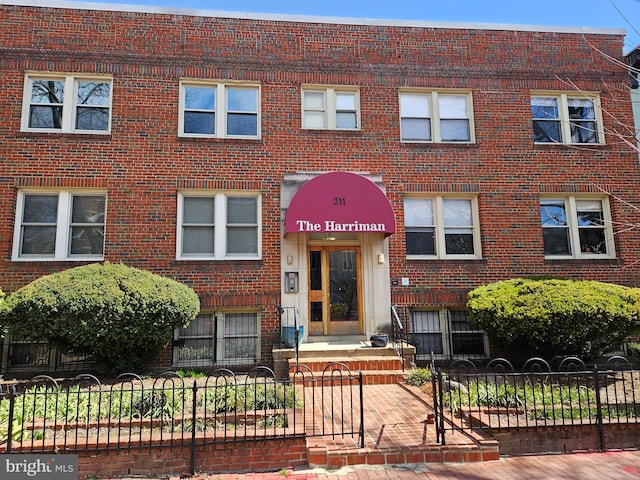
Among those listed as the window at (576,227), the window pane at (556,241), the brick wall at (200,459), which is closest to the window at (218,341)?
the brick wall at (200,459)

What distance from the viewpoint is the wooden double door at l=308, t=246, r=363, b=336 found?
34.2 feet

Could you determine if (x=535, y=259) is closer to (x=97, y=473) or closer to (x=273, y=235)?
(x=273, y=235)

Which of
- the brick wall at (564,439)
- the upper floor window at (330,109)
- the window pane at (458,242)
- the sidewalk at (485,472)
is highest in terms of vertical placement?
the upper floor window at (330,109)

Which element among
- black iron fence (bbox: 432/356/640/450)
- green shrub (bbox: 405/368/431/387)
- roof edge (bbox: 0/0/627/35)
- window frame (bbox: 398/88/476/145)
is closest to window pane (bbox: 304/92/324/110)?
roof edge (bbox: 0/0/627/35)

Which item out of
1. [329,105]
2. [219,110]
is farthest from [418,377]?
[219,110]

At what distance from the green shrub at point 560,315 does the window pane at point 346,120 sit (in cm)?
567

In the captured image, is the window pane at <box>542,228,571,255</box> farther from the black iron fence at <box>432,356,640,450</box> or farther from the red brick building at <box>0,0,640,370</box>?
the black iron fence at <box>432,356,640,450</box>

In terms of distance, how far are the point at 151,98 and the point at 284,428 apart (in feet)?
29.3

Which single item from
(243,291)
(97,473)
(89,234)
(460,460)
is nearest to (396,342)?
(243,291)

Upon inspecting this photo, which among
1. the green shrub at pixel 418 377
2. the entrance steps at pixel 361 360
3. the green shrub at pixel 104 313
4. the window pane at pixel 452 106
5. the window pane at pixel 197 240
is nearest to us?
the green shrub at pixel 104 313

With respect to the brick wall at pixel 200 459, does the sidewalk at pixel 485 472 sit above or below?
below

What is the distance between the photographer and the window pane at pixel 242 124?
10.9m

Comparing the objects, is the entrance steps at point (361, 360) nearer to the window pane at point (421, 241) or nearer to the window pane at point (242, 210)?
the window pane at point (421, 241)
